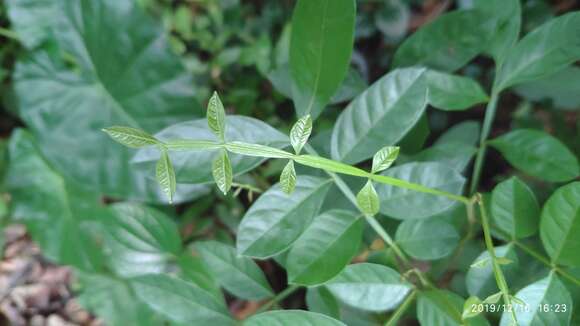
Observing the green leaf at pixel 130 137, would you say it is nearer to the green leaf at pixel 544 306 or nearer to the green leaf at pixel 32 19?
the green leaf at pixel 544 306

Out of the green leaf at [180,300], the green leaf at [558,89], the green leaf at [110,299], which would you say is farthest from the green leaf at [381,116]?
the green leaf at [110,299]

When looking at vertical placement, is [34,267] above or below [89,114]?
below

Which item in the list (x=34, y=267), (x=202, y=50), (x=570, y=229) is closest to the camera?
(x=570, y=229)

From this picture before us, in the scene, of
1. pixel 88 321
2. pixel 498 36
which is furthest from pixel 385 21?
pixel 88 321

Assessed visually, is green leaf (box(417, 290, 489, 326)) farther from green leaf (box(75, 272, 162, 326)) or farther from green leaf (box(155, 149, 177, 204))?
green leaf (box(75, 272, 162, 326))

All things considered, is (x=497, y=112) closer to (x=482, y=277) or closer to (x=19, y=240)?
(x=482, y=277)

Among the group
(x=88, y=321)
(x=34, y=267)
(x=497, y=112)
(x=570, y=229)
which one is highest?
(x=570, y=229)
